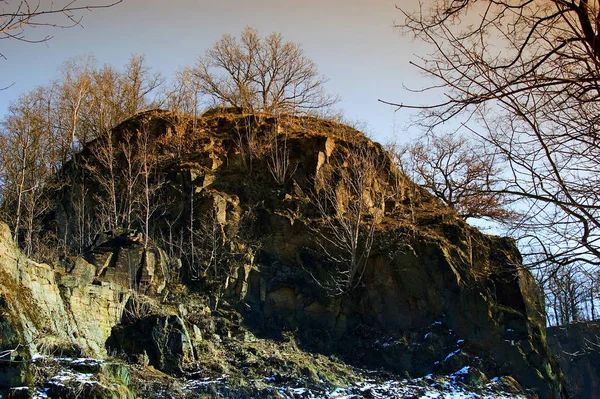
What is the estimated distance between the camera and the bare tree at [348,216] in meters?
16.4

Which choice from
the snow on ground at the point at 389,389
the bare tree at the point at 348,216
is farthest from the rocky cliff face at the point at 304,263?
the snow on ground at the point at 389,389

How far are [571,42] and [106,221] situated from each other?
673 inches

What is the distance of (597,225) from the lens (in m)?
3.89

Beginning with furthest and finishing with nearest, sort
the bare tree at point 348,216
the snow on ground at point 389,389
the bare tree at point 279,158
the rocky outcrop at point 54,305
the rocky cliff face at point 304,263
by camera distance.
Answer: the bare tree at point 279,158 → the bare tree at point 348,216 → the rocky cliff face at point 304,263 → the snow on ground at point 389,389 → the rocky outcrop at point 54,305

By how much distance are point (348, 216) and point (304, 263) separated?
6.78 ft

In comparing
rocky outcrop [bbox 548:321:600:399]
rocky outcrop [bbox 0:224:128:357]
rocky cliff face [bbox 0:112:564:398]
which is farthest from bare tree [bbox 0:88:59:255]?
rocky outcrop [bbox 548:321:600:399]

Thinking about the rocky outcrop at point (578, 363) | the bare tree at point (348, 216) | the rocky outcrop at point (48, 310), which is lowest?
the rocky outcrop at point (578, 363)

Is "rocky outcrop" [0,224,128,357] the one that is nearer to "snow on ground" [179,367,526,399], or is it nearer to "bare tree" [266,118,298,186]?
"snow on ground" [179,367,526,399]

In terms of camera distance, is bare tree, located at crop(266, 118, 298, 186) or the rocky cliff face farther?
bare tree, located at crop(266, 118, 298, 186)

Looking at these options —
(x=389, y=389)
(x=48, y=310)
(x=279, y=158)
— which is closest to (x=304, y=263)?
(x=279, y=158)

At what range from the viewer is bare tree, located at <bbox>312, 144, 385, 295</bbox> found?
53.9 ft

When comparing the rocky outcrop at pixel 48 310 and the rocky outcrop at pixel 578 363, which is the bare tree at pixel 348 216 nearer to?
the rocky outcrop at pixel 48 310

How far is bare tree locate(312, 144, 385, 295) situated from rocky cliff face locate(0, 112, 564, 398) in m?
0.05

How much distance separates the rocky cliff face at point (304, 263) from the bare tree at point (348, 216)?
0.17 ft
